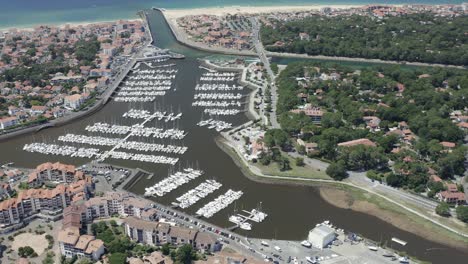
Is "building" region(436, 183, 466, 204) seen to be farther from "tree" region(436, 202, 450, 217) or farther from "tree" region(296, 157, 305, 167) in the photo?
"tree" region(296, 157, 305, 167)

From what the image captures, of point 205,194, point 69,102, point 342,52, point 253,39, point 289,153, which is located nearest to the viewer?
point 205,194

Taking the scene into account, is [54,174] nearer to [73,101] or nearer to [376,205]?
[73,101]

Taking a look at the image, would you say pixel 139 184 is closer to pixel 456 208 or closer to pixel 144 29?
pixel 456 208

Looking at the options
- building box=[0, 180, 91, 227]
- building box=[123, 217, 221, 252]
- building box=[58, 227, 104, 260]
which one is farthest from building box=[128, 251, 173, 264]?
building box=[0, 180, 91, 227]

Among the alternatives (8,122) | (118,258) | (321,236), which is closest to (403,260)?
(321,236)

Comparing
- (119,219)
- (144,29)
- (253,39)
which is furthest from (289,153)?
(144,29)

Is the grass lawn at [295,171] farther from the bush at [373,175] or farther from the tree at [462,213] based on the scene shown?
the tree at [462,213]
